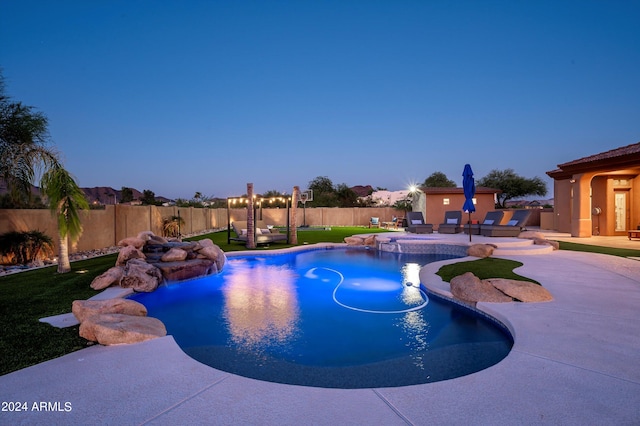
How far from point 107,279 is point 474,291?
6.94 meters

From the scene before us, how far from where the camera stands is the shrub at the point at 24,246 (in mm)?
8484

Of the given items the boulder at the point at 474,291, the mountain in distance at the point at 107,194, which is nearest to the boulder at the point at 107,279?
the boulder at the point at 474,291

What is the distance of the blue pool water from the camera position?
364 centimetres

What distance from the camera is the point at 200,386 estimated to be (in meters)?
2.54

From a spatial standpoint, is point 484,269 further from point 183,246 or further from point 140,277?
point 183,246

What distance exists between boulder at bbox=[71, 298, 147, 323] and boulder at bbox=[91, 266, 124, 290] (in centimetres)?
228

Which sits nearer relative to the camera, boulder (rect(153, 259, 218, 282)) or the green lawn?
the green lawn

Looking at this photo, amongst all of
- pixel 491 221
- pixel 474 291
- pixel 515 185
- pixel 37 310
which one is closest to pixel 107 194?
pixel 37 310

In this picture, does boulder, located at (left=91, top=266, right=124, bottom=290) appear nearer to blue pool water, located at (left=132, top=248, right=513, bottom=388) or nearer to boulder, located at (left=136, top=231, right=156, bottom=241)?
blue pool water, located at (left=132, top=248, right=513, bottom=388)

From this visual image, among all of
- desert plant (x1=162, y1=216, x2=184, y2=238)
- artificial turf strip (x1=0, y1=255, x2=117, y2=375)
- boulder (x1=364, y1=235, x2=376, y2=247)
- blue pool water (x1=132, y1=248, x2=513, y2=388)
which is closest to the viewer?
artificial turf strip (x1=0, y1=255, x2=117, y2=375)

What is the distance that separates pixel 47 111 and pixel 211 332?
11216 mm

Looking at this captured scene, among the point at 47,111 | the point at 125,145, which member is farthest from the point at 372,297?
the point at 125,145

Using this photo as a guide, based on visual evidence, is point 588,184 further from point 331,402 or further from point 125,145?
point 125,145

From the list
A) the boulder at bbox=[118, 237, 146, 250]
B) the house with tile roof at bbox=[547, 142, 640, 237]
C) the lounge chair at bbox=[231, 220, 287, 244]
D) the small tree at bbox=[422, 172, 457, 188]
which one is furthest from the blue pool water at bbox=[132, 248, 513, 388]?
the small tree at bbox=[422, 172, 457, 188]
